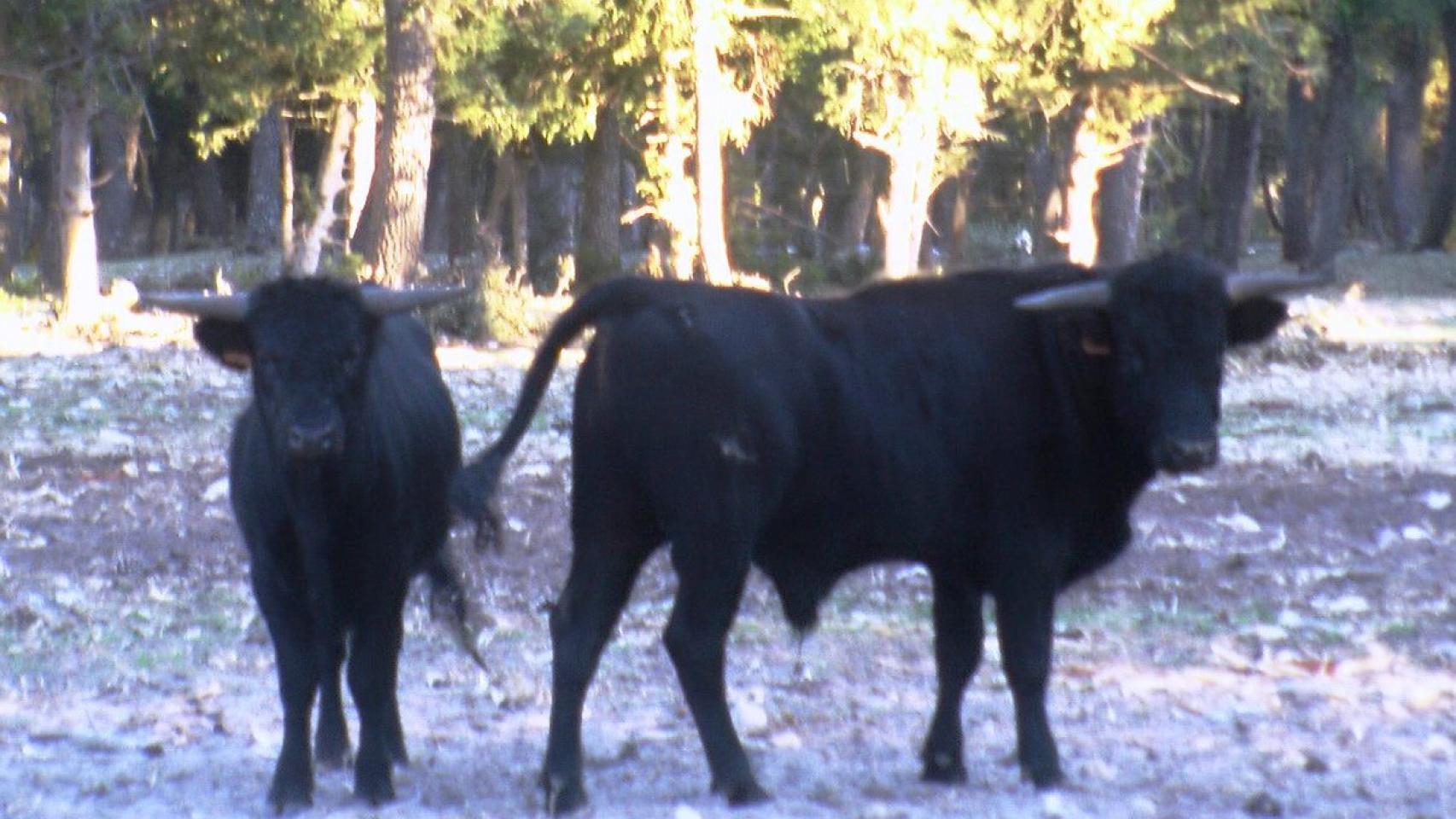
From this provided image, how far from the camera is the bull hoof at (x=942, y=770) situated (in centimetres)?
726

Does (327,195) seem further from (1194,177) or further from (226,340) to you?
(226,340)

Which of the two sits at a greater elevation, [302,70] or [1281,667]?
[302,70]

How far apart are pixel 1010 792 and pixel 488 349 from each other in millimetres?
17153

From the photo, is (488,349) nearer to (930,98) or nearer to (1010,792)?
(930,98)

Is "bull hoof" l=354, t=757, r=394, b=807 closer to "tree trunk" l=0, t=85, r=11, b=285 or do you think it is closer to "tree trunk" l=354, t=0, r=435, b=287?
"tree trunk" l=354, t=0, r=435, b=287

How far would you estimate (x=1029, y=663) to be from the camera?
23.6ft

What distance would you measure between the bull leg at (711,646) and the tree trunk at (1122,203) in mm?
25127

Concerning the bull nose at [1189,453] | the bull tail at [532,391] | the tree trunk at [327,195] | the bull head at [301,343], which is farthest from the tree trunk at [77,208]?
the bull nose at [1189,453]

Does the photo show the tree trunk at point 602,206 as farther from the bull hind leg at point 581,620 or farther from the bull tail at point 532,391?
the bull hind leg at point 581,620

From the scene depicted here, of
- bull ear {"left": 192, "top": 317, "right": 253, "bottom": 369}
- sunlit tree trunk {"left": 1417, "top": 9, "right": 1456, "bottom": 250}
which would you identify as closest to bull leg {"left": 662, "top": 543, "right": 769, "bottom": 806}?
bull ear {"left": 192, "top": 317, "right": 253, "bottom": 369}

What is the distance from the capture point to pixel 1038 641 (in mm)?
7195

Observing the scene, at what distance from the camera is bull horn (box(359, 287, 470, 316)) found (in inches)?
277

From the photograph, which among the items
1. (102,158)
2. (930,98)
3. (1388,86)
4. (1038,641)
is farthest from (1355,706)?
(102,158)

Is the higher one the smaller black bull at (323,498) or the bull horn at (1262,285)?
the bull horn at (1262,285)
